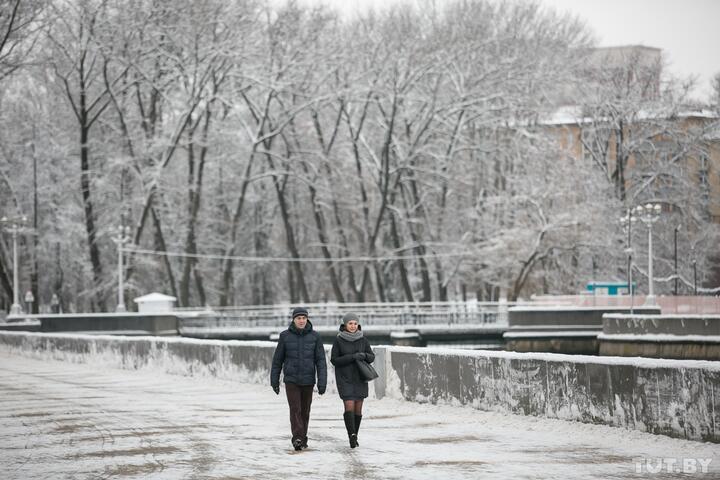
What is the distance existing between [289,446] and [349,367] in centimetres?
Result: 128

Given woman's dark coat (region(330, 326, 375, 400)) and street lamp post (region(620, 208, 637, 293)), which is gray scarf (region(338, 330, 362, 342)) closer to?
woman's dark coat (region(330, 326, 375, 400))

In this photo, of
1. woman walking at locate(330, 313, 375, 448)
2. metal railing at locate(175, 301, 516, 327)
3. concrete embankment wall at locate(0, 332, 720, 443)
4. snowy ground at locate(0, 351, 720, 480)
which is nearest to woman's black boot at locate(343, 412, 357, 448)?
woman walking at locate(330, 313, 375, 448)

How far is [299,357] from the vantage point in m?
14.3

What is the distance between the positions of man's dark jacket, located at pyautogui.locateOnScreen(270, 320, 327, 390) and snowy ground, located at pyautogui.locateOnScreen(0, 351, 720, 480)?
0.90 metres

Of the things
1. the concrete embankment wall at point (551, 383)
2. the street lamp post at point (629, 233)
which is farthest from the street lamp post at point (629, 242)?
the concrete embankment wall at point (551, 383)

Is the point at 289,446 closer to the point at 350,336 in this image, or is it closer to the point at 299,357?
the point at 299,357

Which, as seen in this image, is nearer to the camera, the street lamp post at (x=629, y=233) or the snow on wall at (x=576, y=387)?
the snow on wall at (x=576, y=387)

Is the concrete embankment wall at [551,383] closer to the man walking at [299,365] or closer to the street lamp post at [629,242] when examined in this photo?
the man walking at [299,365]

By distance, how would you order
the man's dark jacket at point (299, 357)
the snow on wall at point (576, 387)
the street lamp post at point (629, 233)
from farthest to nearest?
the street lamp post at point (629, 233)
the snow on wall at point (576, 387)
the man's dark jacket at point (299, 357)

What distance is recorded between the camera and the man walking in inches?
560

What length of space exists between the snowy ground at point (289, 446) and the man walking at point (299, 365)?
0.40 m

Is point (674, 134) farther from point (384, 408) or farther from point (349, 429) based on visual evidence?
point (349, 429)

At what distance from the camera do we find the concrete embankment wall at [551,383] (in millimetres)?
14773

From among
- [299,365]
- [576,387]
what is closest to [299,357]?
[299,365]
